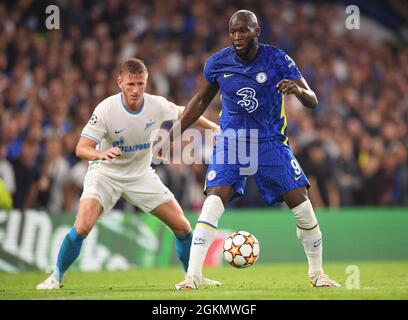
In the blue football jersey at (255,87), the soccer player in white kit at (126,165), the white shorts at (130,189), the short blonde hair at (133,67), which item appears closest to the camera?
the blue football jersey at (255,87)

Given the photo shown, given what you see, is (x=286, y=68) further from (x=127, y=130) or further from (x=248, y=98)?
(x=127, y=130)

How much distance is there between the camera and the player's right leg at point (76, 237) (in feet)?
31.2

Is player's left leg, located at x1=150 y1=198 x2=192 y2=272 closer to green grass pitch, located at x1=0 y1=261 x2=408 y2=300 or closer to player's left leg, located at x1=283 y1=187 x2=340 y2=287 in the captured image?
green grass pitch, located at x1=0 y1=261 x2=408 y2=300

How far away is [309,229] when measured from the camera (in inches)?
353

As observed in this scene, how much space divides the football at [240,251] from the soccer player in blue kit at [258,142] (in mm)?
281

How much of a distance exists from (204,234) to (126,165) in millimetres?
1741

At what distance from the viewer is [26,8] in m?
18.1

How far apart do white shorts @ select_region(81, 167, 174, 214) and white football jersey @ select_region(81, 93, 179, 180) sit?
3.0 inches

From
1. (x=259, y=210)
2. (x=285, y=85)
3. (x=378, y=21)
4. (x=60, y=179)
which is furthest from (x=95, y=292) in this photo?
(x=378, y=21)

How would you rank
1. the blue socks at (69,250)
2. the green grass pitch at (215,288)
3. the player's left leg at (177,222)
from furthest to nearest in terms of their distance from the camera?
the player's left leg at (177,222) → the blue socks at (69,250) → the green grass pitch at (215,288)

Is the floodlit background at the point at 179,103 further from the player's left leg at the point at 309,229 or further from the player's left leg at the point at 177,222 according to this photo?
the player's left leg at the point at 309,229

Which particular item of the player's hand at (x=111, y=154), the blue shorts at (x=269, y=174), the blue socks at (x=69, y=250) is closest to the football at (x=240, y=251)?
the blue shorts at (x=269, y=174)

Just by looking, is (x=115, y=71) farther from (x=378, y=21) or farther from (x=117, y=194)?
(x=378, y=21)

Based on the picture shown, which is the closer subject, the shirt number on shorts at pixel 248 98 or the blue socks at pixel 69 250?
the shirt number on shorts at pixel 248 98
